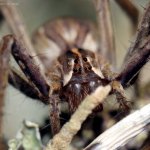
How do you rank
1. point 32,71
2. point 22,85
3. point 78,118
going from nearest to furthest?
point 78,118 < point 32,71 < point 22,85

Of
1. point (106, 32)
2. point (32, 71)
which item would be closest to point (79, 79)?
point (32, 71)

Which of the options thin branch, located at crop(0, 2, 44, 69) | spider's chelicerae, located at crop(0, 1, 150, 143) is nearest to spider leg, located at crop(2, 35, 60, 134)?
spider's chelicerae, located at crop(0, 1, 150, 143)

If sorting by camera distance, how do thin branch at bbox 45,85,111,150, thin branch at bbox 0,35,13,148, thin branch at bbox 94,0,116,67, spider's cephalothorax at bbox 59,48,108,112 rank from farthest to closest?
thin branch at bbox 94,0,116,67 → spider's cephalothorax at bbox 59,48,108,112 → thin branch at bbox 0,35,13,148 → thin branch at bbox 45,85,111,150

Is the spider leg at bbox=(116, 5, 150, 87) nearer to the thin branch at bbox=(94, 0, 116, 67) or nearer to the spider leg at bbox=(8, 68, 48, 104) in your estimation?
the spider leg at bbox=(8, 68, 48, 104)

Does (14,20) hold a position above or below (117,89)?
below

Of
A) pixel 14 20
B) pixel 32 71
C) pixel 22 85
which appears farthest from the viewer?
pixel 14 20

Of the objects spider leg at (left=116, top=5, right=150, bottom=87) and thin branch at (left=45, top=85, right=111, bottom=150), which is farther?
spider leg at (left=116, top=5, right=150, bottom=87)

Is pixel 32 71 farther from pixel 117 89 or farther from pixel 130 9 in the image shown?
pixel 130 9

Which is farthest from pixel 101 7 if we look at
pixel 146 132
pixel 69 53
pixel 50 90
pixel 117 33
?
pixel 146 132
